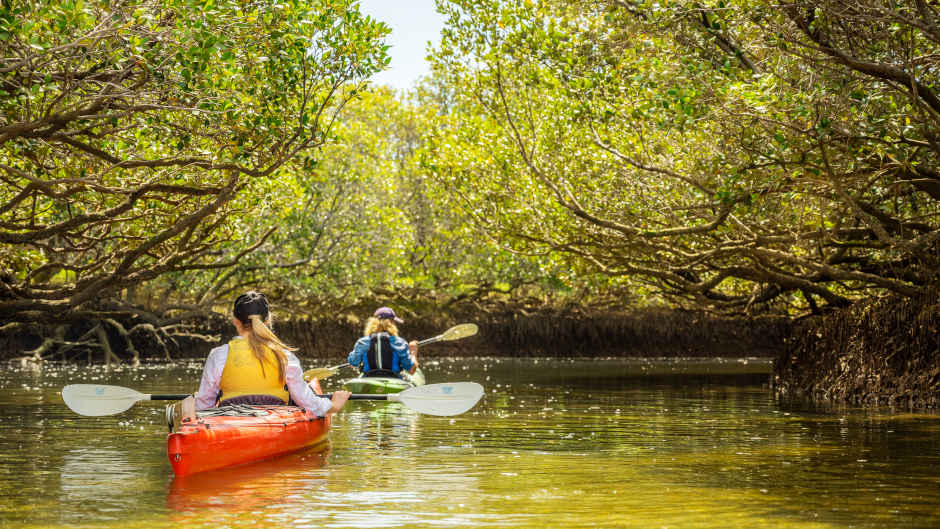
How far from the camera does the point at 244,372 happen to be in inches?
399

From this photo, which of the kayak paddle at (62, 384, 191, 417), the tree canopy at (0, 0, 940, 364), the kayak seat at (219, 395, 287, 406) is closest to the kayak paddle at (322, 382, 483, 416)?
the kayak seat at (219, 395, 287, 406)

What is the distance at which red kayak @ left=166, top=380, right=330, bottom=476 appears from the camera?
9.10 metres

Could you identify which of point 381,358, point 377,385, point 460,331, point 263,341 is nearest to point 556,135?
point 460,331

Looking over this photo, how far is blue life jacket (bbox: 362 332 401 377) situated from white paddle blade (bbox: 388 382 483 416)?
5744mm

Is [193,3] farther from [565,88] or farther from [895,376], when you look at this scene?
[895,376]

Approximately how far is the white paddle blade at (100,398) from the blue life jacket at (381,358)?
6414mm

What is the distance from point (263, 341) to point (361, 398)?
52.9 inches

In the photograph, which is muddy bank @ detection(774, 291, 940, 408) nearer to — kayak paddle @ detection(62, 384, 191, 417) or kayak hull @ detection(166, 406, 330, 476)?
kayak hull @ detection(166, 406, 330, 476)

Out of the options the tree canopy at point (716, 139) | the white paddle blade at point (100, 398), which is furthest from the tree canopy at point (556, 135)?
the white paddle blade at point (100, 398)

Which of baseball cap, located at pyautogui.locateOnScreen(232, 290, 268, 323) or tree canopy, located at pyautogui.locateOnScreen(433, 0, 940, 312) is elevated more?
tree canopy, located at pyautogui.locateOnScreen(433, 0, 940, 312)

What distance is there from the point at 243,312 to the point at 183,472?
1.49m

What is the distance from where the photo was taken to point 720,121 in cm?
1345

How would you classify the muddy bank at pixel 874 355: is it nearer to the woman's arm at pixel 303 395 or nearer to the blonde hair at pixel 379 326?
the blonde hair at pixel 379 326

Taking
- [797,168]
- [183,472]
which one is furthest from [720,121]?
[183,472]
